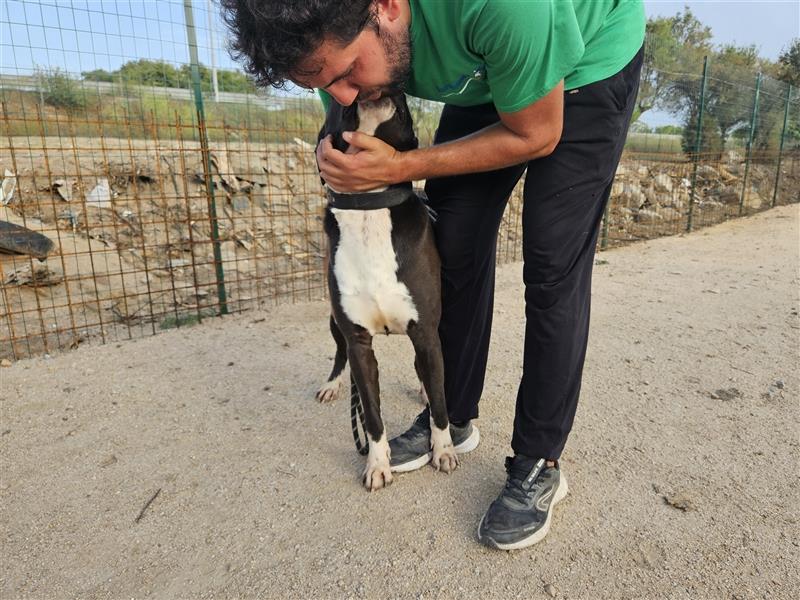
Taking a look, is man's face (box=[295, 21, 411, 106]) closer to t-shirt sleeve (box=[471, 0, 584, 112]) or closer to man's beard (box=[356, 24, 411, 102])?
man's beard (box=[356, 24, 411, 102])

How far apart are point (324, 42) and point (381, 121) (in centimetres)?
49

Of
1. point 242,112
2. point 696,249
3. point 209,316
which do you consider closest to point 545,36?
point 209,316

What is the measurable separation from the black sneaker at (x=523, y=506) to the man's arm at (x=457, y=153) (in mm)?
993

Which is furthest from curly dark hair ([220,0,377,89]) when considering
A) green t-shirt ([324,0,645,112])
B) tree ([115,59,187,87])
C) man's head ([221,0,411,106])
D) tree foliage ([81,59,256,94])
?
tree ([115,59,187,87])

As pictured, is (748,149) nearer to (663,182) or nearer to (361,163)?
(663,182)

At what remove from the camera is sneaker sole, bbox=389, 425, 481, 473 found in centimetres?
207

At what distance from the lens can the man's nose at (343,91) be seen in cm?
135

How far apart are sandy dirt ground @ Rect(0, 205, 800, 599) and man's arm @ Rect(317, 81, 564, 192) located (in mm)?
1132

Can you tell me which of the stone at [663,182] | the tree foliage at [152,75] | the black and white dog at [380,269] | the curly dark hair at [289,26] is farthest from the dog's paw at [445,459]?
the stone at [663,182]

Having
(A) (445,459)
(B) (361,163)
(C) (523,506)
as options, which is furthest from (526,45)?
(A) (445,459)

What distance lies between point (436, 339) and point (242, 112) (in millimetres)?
4388

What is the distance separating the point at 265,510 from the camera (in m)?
1.90

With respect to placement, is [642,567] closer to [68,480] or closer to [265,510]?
[265,510]

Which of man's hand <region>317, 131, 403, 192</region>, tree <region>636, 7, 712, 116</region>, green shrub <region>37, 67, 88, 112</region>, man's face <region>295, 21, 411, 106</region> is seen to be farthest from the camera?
tree <region>636, 7, 712, 116</region>
